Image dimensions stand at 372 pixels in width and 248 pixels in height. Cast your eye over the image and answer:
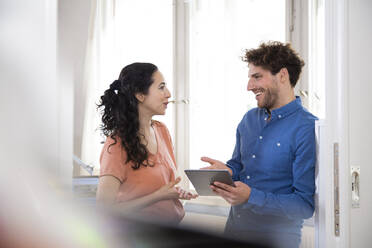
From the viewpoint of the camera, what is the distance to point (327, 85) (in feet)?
2.13

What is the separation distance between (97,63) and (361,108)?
183 cm

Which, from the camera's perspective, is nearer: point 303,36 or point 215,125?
point 303,36

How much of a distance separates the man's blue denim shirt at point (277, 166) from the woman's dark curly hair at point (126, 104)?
33cm

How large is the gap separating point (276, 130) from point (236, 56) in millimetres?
812

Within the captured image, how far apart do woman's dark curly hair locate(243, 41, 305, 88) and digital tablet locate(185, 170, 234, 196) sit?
1.31ft

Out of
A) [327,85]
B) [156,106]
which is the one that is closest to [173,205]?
[156,106]

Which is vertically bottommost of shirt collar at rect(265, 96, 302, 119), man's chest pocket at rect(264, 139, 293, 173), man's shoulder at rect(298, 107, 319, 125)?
man's chest pocket at rect(264, 139, 293, 173)

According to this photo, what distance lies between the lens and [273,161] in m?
1.05

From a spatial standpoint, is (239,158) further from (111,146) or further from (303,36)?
(303,36)

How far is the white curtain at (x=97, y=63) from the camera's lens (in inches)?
86.7

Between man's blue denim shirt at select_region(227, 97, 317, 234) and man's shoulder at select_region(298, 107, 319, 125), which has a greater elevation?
man's shoulder at select_region(298, 107, 319, 125)

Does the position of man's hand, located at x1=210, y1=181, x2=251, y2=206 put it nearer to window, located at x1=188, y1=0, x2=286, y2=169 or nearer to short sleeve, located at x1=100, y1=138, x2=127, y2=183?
short sleeve, located at x1=100, y1=138, x2=127, y2=183

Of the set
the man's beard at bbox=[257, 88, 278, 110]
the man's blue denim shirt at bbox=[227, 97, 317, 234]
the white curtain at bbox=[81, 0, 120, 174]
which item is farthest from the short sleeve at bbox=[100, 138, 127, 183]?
the white curtain at bbox=[81, 0, 120, 174]

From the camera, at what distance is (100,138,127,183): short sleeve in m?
1.04
